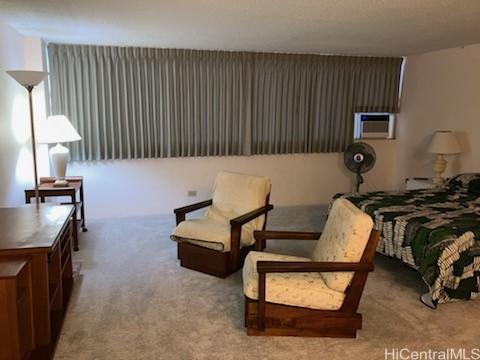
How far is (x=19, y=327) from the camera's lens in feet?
7.04

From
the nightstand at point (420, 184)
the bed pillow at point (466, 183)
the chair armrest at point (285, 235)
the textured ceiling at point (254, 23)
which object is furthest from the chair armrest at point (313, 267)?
the nightstand at point (420, 184)

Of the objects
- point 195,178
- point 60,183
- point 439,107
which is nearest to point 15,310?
point 60,183

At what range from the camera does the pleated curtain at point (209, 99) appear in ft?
16.9

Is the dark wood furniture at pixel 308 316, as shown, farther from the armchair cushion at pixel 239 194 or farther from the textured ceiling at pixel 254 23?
the textured ceiling at pixel 254 23

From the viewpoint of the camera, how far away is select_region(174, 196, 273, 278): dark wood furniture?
138 inches

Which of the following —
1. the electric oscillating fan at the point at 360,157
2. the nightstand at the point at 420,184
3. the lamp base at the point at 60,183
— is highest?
the electric oscillating fan at the point at 360,157

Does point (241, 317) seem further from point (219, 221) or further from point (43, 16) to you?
point (43, 16)

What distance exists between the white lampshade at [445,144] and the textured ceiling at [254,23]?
1.06 meters

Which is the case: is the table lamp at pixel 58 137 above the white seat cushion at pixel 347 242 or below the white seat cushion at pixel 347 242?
above

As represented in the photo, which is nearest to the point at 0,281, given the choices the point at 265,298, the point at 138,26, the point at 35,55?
the point at 265,298

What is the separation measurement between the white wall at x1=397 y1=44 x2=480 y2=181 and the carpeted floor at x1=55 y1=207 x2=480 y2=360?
2091mm

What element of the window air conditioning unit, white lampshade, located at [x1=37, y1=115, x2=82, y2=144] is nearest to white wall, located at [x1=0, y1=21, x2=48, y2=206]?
white lampshade, located at [x1=37, y1=115, x2=82, y2=144]

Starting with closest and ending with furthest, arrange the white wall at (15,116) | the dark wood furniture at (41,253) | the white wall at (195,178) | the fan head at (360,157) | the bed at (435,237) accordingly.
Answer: the dark wood furniture at (41,253) → the bed at (435,237) → the white wall at (15,116) → the white wall at (195,178) → the fan head at (360,157)

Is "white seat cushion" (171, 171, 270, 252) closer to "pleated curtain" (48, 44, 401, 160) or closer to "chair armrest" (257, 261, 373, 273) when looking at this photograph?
"chair armrest" (257, 261, 373, 273)
